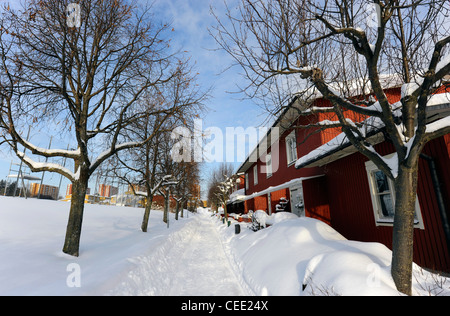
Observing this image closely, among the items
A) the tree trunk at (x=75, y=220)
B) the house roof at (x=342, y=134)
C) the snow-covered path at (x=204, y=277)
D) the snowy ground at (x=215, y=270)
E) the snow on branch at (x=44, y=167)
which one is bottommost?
the snow-covered path at (x=204, y=277)

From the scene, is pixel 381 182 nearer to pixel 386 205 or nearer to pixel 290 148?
pixel 386 205

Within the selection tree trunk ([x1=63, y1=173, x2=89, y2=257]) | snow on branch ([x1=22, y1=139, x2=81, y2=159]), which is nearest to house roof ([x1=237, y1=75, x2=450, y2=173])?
tree trunk ([x1=63, y1=173, x2=89, y2=257])

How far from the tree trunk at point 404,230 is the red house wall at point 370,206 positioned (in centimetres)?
224

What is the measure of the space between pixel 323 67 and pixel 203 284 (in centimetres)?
643

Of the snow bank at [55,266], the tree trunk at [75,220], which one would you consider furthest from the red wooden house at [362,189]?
the tree trunk at [75,220]

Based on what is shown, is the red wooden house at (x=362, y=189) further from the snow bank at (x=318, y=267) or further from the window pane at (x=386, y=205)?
the snow bank at (x=318, y=267)

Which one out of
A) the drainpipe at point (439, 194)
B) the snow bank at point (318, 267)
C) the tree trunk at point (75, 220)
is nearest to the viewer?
the snow bank at point (318, 267)

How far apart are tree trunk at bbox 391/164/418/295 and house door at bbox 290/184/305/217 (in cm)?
723

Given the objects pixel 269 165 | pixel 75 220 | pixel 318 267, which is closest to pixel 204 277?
pixel 318 267

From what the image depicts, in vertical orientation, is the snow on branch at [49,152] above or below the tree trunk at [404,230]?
above

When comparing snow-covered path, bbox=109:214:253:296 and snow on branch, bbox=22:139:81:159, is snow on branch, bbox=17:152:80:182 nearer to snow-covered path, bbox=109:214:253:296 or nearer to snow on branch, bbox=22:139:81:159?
snow on branch, bbox=22:139:81:159

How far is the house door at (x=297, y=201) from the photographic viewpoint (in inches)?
405

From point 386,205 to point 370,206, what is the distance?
440 mm
